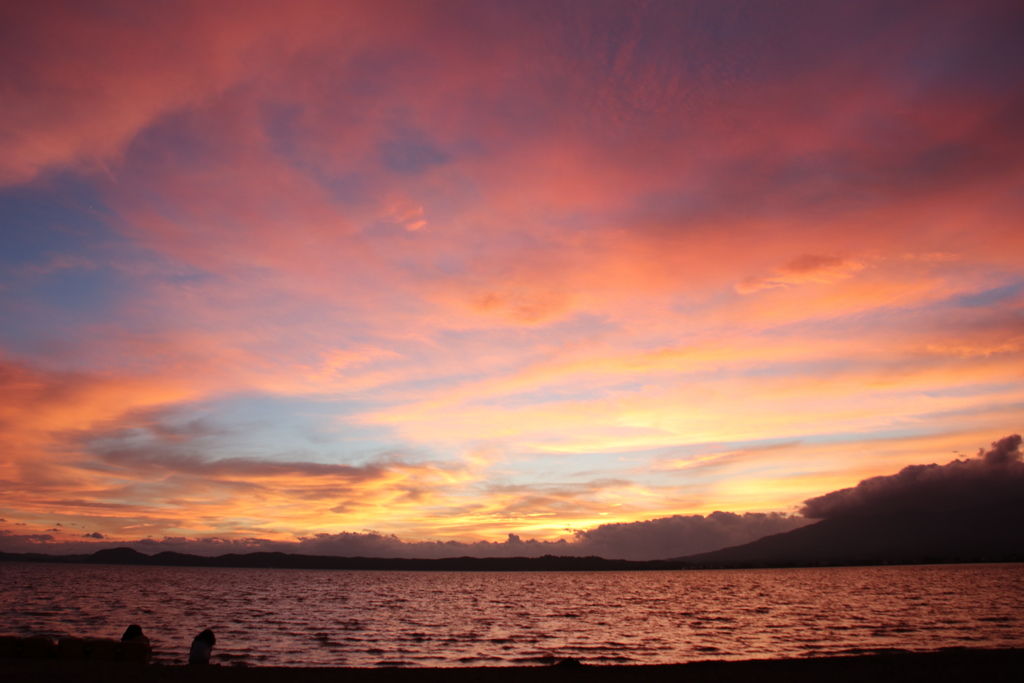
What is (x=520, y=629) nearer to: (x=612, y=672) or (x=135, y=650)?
(x=612, y=672)

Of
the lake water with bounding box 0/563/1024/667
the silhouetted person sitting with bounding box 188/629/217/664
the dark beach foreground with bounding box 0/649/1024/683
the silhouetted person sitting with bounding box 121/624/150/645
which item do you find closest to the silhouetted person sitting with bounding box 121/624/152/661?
the silhouetted person sitting with bounding box 121/624/150/645

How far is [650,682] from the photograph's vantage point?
27578 millimetres

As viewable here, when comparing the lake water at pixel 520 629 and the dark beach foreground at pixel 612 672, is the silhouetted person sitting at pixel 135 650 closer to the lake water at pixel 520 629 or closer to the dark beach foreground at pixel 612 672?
the dark beach foreground at pixel 612 672

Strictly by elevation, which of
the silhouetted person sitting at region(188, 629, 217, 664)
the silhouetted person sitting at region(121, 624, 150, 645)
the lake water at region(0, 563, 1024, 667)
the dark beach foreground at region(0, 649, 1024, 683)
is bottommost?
the lake water at region(0, 563, 1024, 667)

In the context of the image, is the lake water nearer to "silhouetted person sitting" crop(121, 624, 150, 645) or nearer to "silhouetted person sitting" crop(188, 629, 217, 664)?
"silhouetted person sitting" crop(121, 624, 150, 645)

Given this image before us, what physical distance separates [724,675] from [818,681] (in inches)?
160

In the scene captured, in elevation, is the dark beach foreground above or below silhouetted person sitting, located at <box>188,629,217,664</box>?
below

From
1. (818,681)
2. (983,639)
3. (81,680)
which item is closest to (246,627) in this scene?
(81,680)

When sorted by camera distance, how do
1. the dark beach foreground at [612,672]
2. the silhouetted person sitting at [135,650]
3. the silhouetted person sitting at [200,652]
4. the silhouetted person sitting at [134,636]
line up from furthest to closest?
1. the silhouetted person sitting at [134,636]
2. the silhouetted person sitting at [200,652]
3. the silhouetted person sitting at [135,650]
4. the dark beach foreground at [612,672]

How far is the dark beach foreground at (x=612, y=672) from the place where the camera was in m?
25.7

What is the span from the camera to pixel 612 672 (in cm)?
3020

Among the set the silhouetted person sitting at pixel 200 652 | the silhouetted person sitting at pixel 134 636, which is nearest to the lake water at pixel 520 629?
the silhouetted person sitting at pixel 134 636

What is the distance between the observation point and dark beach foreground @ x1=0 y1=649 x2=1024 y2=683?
84.3ft

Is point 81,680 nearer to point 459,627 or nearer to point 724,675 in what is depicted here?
point 724,675
